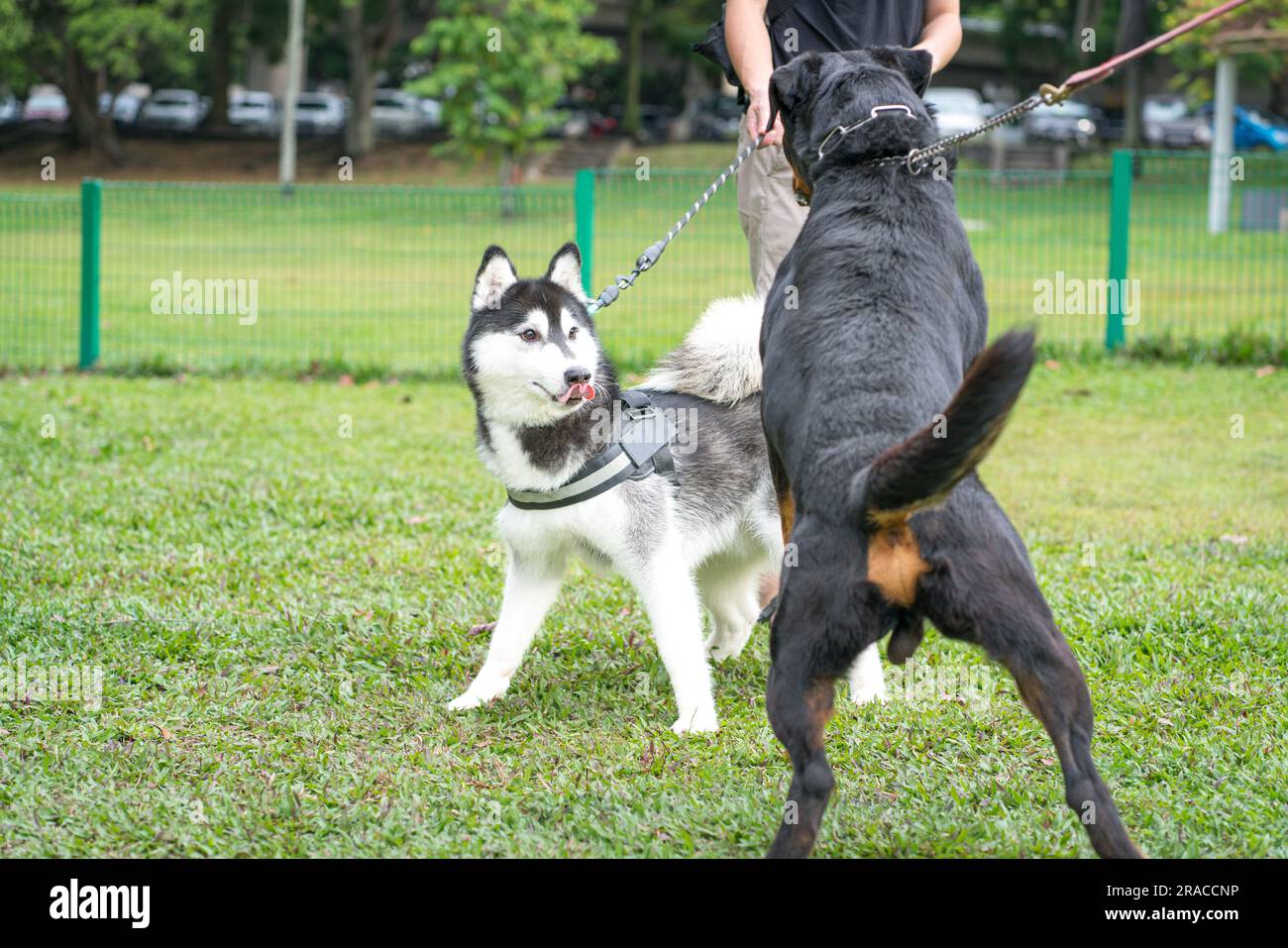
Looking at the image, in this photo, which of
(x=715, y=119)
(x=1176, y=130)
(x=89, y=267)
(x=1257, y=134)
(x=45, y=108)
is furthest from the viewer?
(x=45, y=108)

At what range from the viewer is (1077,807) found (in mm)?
2668

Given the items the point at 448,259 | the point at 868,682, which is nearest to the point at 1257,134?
the point at 448,259

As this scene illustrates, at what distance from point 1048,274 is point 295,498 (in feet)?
29.6

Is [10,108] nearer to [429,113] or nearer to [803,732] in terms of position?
[429,113]

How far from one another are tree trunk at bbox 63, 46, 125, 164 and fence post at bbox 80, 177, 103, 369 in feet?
103

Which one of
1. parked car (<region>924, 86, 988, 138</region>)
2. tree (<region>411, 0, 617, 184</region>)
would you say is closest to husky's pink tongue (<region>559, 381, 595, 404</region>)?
tree (<region>411, 0, 617, 184</region>)

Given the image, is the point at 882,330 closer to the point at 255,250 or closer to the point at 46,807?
the point at 46,807

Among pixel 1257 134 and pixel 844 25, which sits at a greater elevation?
pixel 1257 134

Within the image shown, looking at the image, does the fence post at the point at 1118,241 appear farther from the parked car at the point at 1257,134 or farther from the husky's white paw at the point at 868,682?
the parked car at the point at 1257,134

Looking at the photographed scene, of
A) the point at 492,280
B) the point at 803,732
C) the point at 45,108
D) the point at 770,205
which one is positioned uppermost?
the point at 45,108

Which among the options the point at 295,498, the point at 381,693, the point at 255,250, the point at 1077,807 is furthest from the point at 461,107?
the point at 1077,807

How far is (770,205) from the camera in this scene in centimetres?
498

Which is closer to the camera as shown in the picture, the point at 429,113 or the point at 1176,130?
the point at 1176,130

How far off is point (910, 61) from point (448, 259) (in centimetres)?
889
